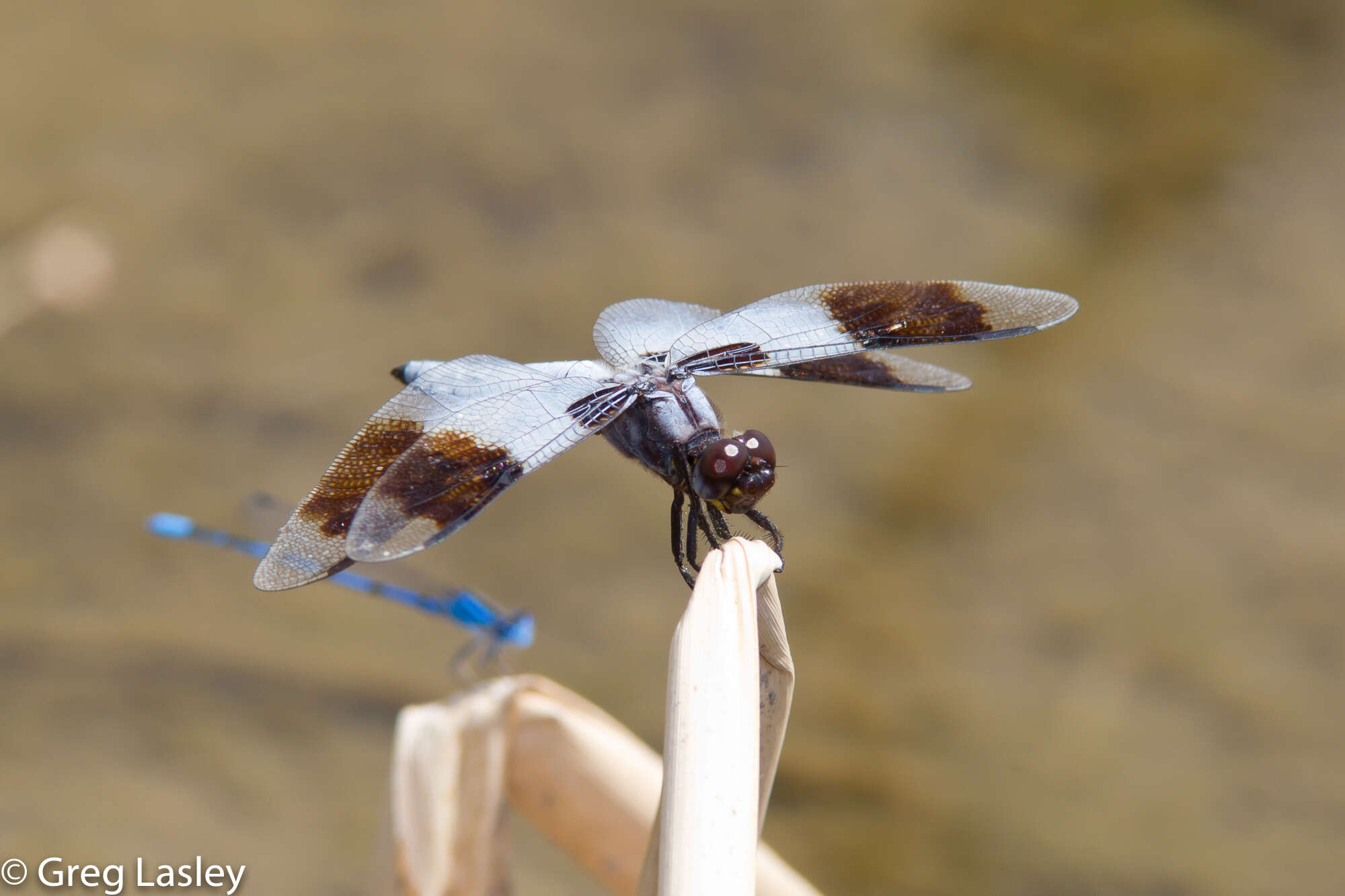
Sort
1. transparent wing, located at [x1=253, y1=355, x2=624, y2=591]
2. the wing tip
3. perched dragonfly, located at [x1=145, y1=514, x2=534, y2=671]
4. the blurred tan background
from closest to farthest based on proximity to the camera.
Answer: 1. transparent wing, located at [x1=253, y1=355, x2=624, y2=591]
2. the wing tip
3. perched dragonfly, located at [x1=145, y1=514, x2=534, y2=671]
4. the blurred tan background

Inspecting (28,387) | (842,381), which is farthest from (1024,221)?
(28,387)

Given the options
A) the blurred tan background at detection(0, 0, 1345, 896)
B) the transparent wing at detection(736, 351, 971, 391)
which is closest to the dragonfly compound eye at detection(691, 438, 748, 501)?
the transparent wing at detection(736, 351, 971, 391)

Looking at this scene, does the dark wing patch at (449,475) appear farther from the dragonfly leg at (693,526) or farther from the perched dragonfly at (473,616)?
the perched dragonfly at (473,616)

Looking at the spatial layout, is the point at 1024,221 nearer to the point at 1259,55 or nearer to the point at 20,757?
the point at 1259,55

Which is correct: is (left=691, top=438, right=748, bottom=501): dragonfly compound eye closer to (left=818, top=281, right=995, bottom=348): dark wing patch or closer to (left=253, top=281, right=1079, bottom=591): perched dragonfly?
(left=253, top=281, right=1079, bottom=591): perched dragonfly

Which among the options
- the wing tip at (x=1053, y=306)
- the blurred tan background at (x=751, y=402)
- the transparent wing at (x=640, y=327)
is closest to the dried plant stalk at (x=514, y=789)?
the transparent wing at (x=640, y=327)
